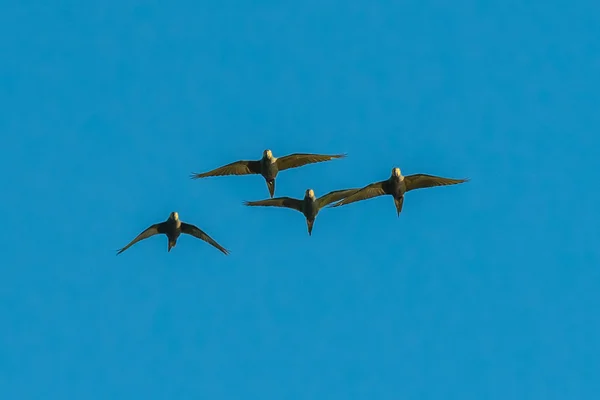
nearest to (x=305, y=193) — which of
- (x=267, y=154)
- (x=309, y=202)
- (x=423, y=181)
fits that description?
(x=309, y=202)

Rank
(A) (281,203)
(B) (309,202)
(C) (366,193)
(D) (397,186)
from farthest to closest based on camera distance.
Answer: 1. (A) (281,203)
2. (B) (309,202)
3. (C) (366,193)
4. (D) (397,186)

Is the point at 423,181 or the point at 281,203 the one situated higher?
the point at 423,181

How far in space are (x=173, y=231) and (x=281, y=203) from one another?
354 centimetres

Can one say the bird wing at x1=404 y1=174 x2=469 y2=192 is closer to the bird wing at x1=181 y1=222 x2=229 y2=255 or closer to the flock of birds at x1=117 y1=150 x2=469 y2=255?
the flock of birds at x1=117 y1=150 x2=469 y2=255

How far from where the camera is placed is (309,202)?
37188 mm

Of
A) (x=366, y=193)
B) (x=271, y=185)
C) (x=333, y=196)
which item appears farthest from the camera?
(x=333, y=196)

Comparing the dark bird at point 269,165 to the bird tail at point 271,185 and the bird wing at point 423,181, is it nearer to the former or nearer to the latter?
the bird tail at point 271,185

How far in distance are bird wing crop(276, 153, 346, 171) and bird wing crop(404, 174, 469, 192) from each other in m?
2.51

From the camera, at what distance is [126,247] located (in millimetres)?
37281

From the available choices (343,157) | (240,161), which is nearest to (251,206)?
(240,161)

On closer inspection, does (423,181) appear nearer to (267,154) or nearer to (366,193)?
(366,193)

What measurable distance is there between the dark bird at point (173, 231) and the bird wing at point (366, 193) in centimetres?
423

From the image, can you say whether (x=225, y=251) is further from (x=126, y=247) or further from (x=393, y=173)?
(x=393, y=173)

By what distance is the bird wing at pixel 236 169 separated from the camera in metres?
37.7
